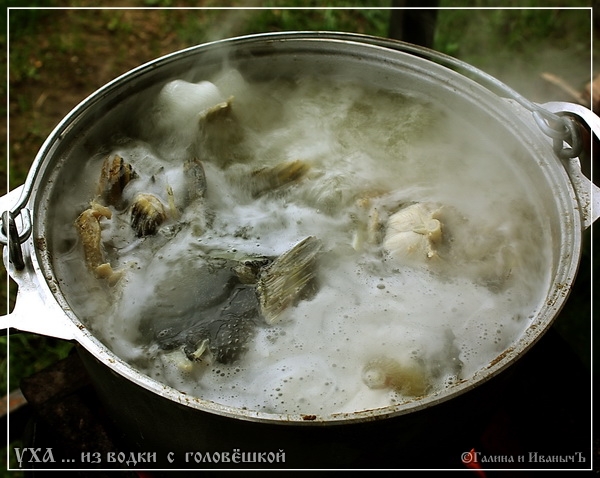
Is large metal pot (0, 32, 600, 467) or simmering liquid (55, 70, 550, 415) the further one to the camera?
simmering liquid (55, 70, 550, 415)

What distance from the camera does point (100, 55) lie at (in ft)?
13.3

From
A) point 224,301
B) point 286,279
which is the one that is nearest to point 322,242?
point 286,279

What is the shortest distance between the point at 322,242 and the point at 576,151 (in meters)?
0.69

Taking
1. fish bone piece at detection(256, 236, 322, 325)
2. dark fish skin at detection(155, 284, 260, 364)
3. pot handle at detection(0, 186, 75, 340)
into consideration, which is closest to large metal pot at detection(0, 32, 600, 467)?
pot handle at detection(0, 186, 75, 340)

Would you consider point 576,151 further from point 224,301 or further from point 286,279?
point 224,301

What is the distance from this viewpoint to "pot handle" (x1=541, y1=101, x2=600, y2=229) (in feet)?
5.04

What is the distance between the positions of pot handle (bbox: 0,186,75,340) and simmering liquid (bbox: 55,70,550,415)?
0.17 m

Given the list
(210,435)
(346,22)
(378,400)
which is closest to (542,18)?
(346,22)

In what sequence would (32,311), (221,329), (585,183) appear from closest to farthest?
(32,311), (221,329), (585,183)

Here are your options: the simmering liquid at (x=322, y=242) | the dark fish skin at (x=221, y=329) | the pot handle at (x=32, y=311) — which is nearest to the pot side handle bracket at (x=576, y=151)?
the simmering liquid at (x=322, y=242)

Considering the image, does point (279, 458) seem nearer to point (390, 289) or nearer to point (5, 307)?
point (390, 289)

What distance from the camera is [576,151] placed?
157cm

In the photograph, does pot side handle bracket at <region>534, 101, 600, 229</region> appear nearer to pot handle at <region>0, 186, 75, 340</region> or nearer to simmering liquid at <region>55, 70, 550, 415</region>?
simmering liquid at <region>55, 70, 550, 415</region>

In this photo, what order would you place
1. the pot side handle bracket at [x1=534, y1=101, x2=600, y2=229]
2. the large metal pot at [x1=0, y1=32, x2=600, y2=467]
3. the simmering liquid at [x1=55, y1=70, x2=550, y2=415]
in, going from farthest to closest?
the pot side handle bracket at [x1=534, y1=101, x2=600, y2=229] → the simmering liquid at [x1=55, y1=70, x2=550, y2=415] → the large metal pot at [x1=0, y1=32, x2=600, y2=467]
